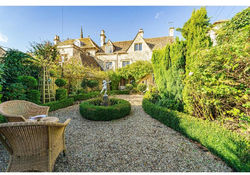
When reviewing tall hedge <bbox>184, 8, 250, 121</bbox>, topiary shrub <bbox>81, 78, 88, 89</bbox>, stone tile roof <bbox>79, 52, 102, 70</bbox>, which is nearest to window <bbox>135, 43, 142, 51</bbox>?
stone tile roof <bbox>79, 52, 102, 70</bbox>

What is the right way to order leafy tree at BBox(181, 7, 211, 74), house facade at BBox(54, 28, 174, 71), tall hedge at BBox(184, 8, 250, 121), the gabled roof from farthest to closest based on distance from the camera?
the gabled roof → house facade at BBox(54, 28, 174, 71) → leafy tree at BBox(181, 7, 211, 74) → tall hedge at BBox(184, 8, 250, 121)

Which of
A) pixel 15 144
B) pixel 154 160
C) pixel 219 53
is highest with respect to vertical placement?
pixel 219 53

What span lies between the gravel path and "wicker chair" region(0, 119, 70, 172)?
1.45 feet

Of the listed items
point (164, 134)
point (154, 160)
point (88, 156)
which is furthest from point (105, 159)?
point (164, 134)

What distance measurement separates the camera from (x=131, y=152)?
8.32 ft

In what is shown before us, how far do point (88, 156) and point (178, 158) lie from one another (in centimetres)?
207

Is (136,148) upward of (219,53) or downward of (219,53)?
downward

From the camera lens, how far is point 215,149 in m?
2.39

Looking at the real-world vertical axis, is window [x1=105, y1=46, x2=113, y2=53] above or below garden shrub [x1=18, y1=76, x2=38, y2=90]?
above

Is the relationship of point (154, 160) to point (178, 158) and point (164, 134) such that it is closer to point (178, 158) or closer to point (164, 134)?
point (178, 158)

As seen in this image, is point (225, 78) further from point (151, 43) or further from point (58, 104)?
point (151, 43)

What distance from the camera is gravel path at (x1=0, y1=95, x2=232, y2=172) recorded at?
2.08m

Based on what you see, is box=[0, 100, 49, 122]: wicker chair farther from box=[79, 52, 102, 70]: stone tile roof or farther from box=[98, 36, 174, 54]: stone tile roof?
box=[98, 36, 174, 54]: stone tile roof

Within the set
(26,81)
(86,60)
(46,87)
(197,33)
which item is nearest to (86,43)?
(86,60)
